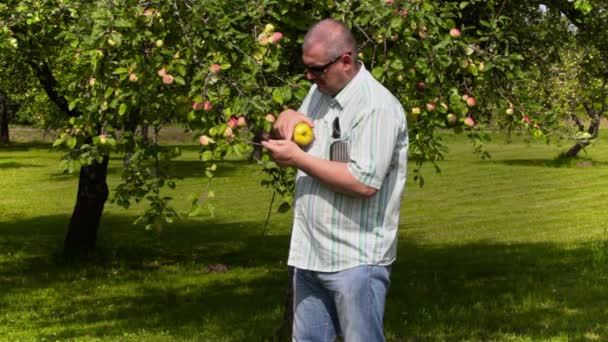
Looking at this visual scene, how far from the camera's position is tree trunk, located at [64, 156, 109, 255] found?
16.5 m

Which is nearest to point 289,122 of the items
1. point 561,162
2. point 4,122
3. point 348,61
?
point 348,61

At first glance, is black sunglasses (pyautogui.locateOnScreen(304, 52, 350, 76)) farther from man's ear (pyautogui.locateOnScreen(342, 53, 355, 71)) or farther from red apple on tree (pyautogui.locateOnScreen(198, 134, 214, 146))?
red apple on tree (pyautogui.locateOnScreen(198, 134, 214, 146))

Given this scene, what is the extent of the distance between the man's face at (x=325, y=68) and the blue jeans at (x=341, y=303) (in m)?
Result: 0.83

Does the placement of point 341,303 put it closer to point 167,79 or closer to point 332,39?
point 332,39

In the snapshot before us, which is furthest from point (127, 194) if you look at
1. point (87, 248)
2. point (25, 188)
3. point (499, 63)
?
point (25, 188)

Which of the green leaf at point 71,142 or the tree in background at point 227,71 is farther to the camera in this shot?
the green leaf at point 71,142

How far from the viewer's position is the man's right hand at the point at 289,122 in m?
4.40

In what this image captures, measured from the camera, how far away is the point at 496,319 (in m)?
10.7

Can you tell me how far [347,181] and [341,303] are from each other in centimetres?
60

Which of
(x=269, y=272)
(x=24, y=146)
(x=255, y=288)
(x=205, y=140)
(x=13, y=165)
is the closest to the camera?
(x=205, y=140)

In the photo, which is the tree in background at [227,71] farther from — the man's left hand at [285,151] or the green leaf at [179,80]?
the man's left hand at [285,151]

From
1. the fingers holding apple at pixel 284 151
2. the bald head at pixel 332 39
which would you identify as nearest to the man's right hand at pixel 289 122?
the fingers holding apple at pixel 284 151

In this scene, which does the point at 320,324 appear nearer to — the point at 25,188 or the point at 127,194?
the point at 127,194

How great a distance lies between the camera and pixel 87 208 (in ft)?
55.1
